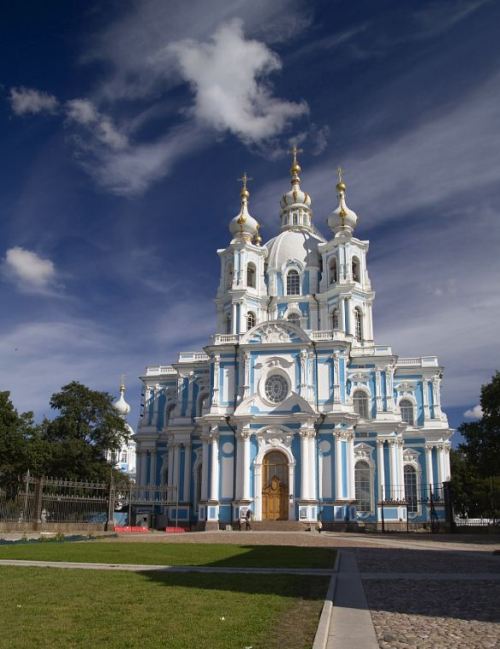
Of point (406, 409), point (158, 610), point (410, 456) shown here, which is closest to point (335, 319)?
point (406, 409)

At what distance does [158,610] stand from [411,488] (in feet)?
133

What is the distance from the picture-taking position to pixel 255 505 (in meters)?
39.3

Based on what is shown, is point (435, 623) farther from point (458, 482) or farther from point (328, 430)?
point (458, 482)

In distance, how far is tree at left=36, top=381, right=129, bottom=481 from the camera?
4538cm

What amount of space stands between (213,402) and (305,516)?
9229 millimetres

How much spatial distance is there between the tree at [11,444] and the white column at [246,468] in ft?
45.9

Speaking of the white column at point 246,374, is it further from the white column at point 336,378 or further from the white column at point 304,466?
the white column at point 336,378

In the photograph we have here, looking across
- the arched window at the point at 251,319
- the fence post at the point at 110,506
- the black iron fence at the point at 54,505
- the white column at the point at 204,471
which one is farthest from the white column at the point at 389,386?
the fence post at the point at 110,506

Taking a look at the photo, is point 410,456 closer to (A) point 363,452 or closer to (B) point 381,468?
(B) point 381,468

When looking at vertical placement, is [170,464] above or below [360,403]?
below

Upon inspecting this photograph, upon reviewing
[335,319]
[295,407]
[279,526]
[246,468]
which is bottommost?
[279,526]

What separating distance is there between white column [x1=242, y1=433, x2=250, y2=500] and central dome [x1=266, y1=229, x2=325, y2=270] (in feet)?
55.5

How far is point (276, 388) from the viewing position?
41.9 meters

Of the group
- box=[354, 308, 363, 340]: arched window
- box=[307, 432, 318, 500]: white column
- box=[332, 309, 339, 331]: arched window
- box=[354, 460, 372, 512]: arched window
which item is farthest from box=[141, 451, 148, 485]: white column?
box=[354, 308, 363, 340]: arched window
